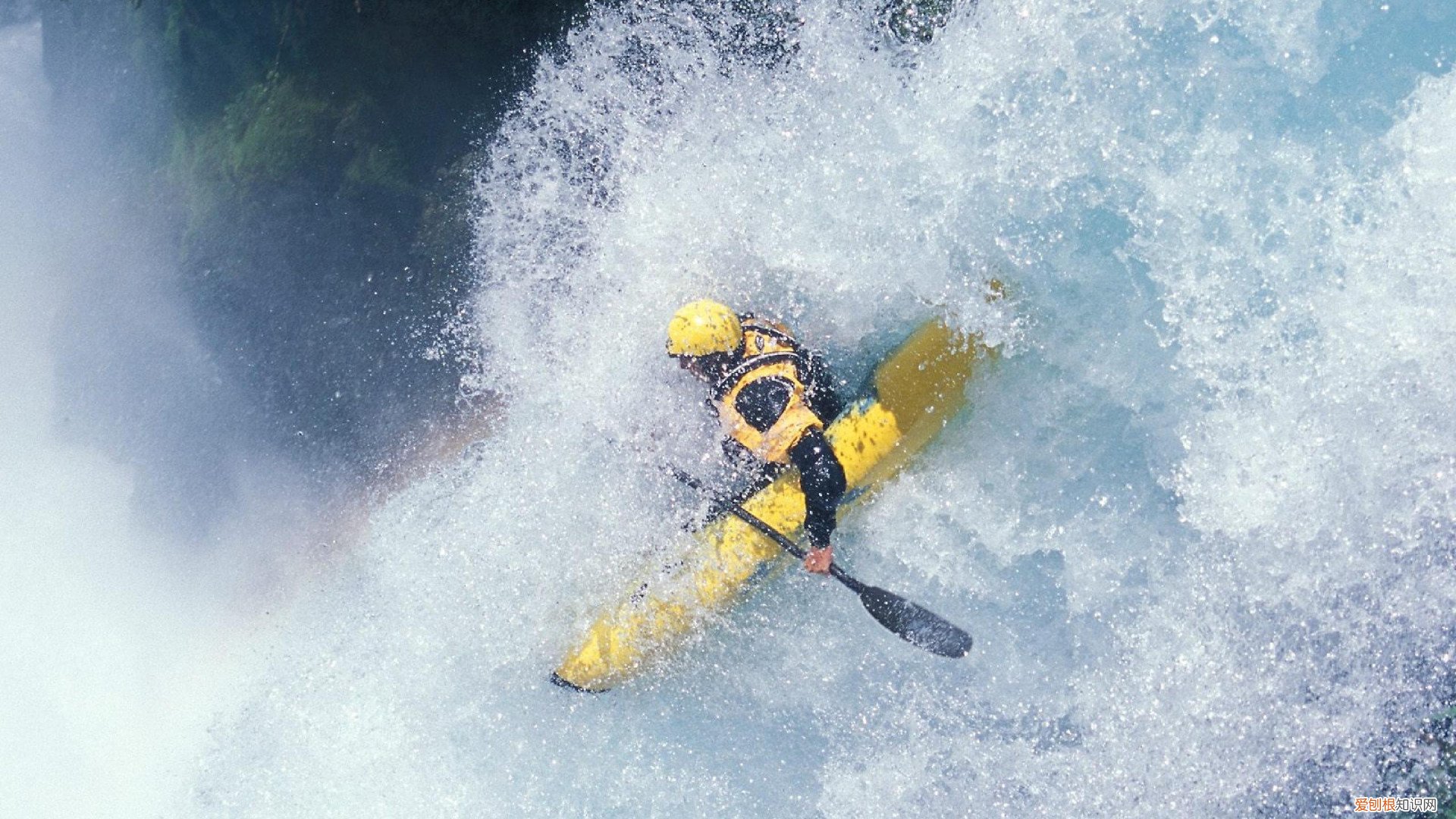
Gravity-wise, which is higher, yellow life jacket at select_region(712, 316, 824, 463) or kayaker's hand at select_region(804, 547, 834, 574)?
yellow life jacket at select_region(712, 316, 824, 463)

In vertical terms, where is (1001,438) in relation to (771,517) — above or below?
above

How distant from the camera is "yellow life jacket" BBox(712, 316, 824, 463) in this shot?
4.18 metres

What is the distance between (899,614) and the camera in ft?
14.6

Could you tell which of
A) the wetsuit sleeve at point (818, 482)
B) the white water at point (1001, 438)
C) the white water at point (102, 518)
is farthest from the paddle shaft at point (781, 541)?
the white water at point (102, 518)

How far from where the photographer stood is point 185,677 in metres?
5.94

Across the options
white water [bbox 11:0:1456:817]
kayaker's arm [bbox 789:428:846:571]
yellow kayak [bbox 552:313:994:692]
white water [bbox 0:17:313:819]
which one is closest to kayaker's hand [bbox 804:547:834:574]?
kayaker's arm [bbox 789:428:846:571]

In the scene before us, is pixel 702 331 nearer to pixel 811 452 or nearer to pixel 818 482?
pixel 811 452

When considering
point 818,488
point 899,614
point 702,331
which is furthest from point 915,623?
point 702,331

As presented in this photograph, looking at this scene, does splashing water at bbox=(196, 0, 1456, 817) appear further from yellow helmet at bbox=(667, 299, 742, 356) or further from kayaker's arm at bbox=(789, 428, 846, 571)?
yellow helmet at bbox=(667, 299, 742, 356)

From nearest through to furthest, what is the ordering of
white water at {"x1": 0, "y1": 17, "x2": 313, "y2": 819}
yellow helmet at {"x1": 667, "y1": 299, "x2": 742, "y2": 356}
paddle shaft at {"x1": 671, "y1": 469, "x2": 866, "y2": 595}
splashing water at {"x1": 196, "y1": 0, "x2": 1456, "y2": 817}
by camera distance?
yellow helmet at {"x1": 667, "y1": 299, "x2": 742, "y2": 356} → splashing water at {"x1": 196, "y1": 0, "x2": 1456, "y2": 817} → paddle shaft at {"x1": 671, "y1": 469, "x2": 866, "y2": 595} → white water at {"x1": 0, "y1": 17, "x2": 313, "y2": 819}

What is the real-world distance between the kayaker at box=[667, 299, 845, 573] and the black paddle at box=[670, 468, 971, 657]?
0.46 feet

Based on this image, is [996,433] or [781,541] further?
[996,433]

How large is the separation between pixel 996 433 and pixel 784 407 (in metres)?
1.17

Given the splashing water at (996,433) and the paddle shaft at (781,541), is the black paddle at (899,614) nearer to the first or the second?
the paddle shaft at (781,541)
